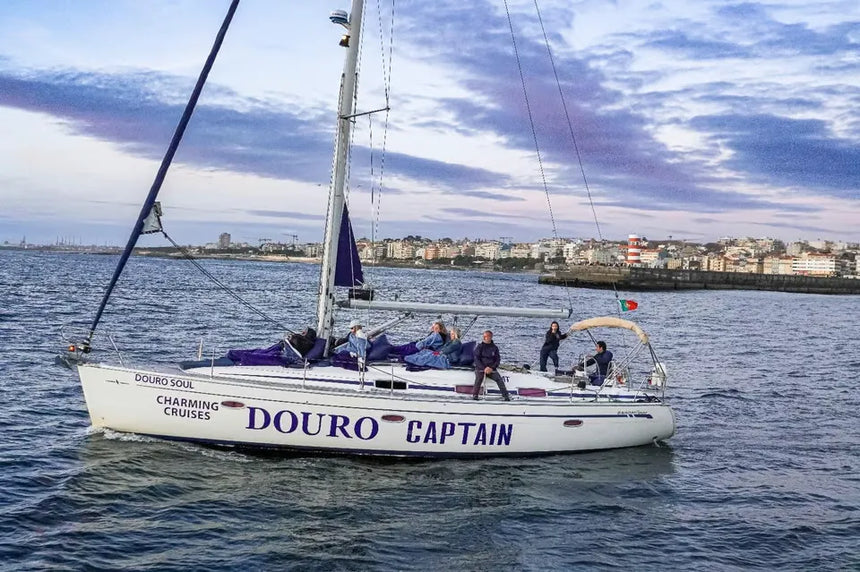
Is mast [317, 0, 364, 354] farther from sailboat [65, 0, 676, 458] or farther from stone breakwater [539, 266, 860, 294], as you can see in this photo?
stone breakwater [539, 266, 860, 294]

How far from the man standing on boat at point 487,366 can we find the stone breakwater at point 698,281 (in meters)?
118

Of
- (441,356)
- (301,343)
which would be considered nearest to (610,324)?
(441,356)

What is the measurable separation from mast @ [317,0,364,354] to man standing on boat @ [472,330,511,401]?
11.1 ft

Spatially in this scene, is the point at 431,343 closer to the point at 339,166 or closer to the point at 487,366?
the point at 487,366

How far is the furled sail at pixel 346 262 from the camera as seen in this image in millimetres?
16797

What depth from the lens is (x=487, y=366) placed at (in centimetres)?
1572

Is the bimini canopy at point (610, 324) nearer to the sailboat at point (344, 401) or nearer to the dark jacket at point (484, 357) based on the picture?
the sailboat at point (344, 401)

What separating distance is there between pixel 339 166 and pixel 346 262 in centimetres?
210

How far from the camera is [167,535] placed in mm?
11398

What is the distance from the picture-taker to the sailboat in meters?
14.7

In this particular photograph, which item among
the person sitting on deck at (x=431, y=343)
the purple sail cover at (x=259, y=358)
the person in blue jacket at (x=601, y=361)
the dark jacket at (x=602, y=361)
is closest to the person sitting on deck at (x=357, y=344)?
the person sitting on deck at (x=431, y=343)

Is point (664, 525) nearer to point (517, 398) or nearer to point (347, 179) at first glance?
point (517, 398)

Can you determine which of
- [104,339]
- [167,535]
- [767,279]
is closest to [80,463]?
[167,535]

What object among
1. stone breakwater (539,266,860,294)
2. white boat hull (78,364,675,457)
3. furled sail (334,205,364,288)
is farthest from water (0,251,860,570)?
stone breakwater (539,266,860,294)
